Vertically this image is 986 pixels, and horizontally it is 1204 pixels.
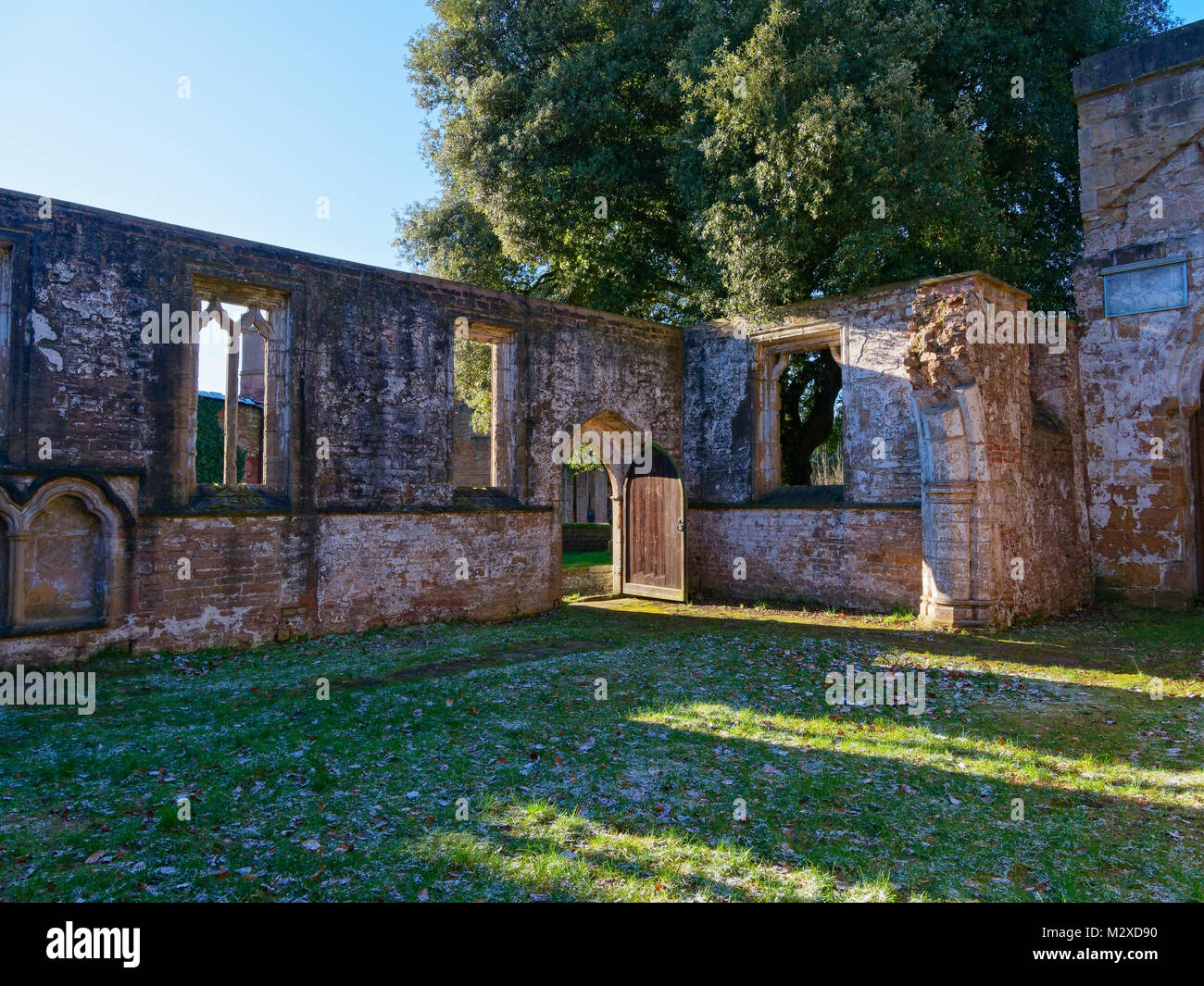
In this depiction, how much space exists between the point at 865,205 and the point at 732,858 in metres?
11.2

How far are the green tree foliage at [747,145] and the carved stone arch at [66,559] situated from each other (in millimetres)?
9878

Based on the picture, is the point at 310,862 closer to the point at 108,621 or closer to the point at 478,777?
the point at 478,777

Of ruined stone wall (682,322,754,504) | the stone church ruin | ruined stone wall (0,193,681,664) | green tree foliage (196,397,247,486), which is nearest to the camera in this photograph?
ruined stone wall (0,193,681,664)

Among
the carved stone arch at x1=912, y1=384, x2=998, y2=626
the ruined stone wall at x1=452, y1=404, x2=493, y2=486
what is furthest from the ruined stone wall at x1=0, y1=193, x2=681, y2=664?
the ruined stone wall at x1=452, y1=404, x2=493, y2=486

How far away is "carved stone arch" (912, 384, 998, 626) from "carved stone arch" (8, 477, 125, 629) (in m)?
10.0

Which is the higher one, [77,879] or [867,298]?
[867,298]

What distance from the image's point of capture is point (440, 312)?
11492mm

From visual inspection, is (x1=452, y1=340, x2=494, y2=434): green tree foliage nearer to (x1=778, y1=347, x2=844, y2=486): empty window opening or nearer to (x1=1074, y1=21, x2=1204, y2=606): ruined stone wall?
(x1=778, y1=347, x2=844, y2=486): empty window opening

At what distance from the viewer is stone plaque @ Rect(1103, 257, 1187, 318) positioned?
11656 millimetres

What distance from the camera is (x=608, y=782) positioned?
481 cm

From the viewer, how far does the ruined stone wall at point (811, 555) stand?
38.1ft

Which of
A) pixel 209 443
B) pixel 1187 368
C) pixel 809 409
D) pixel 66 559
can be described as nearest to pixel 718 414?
pixel 809 409

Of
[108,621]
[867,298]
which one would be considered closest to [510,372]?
[867,298]

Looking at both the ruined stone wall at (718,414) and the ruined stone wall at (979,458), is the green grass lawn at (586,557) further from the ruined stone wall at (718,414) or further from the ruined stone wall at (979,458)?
the ruined stone wall at (979,458)
